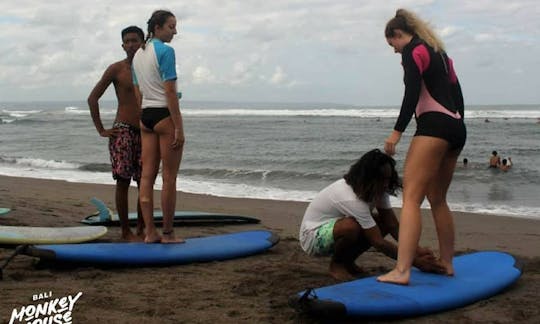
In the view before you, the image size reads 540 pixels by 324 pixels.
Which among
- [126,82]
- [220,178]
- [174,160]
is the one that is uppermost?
[126,82]

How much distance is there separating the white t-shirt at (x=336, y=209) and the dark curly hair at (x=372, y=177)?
0.19 ft

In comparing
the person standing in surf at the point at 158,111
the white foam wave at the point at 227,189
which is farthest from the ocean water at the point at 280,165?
the person standing in surf at the point at 158,111

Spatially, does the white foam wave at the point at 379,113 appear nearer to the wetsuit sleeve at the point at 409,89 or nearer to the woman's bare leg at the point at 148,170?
the woman's bare leg at the point at 148,170

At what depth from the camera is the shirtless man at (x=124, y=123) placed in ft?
18.4

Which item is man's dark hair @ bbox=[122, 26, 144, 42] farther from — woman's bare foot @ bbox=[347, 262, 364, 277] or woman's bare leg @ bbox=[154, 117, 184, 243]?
woman's bare foot @ bbox=[347, 262, 364, 277]

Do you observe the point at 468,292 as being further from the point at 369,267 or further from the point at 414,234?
the point at 369,267

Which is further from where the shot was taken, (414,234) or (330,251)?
(330,251)

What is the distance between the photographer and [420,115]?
4027 millimetres

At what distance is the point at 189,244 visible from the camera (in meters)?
5.34

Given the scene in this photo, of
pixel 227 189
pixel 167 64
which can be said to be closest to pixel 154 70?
pixel 167 64

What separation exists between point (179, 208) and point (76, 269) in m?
4.97

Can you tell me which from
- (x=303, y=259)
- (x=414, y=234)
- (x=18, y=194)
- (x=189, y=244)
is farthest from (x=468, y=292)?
(x=18, y=194)

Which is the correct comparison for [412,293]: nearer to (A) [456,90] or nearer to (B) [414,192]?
(B) [414,192]
